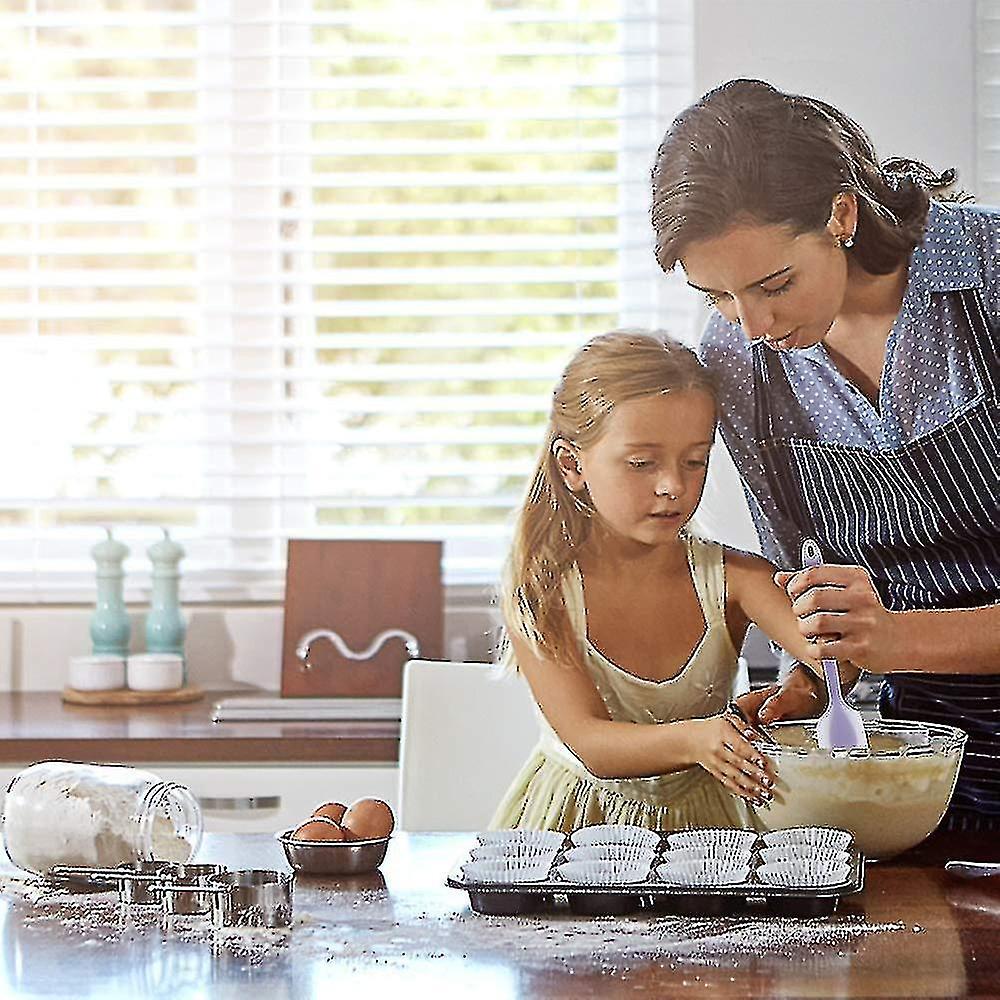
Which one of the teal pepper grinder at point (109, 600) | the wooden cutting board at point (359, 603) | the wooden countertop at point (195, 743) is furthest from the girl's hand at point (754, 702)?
the teal pepper grinder at point (109, 600)

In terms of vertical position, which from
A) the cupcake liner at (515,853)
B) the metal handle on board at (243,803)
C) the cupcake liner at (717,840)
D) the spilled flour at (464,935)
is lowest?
the metal handle on board at (243,803)

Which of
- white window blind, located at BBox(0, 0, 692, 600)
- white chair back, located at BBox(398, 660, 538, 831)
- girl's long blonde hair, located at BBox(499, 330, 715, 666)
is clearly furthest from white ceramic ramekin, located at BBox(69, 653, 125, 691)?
girl's long blonde hair, located at BBox(499, 330, 715, 666)

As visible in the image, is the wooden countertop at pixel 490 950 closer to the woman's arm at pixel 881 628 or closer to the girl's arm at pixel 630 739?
the girl's arm at pixel 630 739

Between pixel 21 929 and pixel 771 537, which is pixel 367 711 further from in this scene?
pixel 21 929

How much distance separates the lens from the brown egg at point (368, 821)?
1563 millimetres

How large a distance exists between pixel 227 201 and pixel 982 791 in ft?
6.03

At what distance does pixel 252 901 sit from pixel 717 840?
0.40 m

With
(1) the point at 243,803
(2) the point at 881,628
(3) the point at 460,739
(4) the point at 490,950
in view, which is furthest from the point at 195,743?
(4) the point at 490,950

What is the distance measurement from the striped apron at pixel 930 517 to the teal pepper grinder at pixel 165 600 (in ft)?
4.27

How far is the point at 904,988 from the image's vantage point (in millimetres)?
1172

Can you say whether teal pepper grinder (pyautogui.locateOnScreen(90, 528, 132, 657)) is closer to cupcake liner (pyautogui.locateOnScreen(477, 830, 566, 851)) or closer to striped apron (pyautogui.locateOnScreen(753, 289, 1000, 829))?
striped apron (pyautogui.locateOnScreen(753, 289, 1000, 829))

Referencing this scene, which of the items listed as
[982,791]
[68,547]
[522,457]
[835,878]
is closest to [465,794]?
[982,791]

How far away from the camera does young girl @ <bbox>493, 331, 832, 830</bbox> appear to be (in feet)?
5.97

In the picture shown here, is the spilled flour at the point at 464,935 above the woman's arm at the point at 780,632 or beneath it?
beneath
